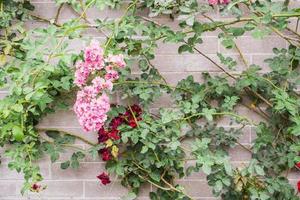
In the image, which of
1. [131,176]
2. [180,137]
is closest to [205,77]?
[180,137]

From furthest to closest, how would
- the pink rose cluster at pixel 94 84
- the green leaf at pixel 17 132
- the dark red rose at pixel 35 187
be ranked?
1. the dark red rose at pixel 35 187
2. the green leaf at pixel 17 132
3. the pink rose cluster at pixel 94 84

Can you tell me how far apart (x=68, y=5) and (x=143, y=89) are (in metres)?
0.53

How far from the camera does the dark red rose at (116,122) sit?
2.18m

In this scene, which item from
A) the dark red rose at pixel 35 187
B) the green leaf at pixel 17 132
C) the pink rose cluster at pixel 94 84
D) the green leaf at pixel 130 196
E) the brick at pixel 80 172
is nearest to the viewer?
the pink rose cluster at pixel 94 84

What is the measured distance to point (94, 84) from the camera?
187 cm

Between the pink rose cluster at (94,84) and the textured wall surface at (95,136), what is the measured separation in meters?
0.42

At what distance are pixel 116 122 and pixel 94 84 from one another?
14.0 inches

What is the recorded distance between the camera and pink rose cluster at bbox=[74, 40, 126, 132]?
185 centimetres

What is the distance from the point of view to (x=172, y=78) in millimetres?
2279

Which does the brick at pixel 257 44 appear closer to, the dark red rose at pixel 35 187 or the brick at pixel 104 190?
the brick at pixel 104 190

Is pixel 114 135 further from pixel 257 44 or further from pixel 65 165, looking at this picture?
pixel 257 44

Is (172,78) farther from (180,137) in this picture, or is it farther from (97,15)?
(97,15)

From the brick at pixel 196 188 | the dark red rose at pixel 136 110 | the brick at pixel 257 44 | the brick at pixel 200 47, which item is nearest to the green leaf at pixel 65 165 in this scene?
the dark red rose at pixel 136 110

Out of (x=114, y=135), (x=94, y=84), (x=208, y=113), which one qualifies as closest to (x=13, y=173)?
(x=114, y=135)
